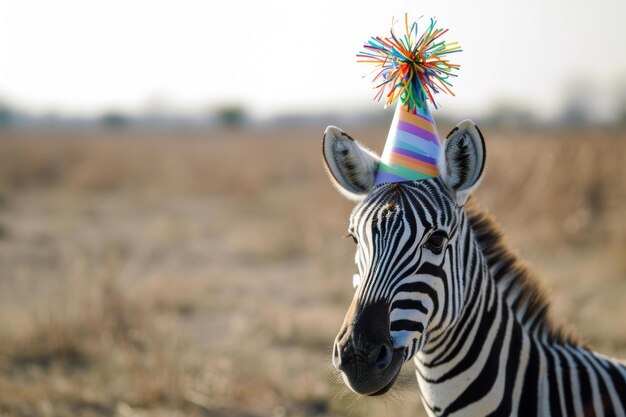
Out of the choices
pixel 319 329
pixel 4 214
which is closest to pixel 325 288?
pixel 319 329

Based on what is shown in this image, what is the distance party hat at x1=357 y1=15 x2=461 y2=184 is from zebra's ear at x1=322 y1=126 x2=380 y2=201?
0.06 metres

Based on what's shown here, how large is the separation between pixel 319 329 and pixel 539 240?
490 cm

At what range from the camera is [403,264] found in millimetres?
2107

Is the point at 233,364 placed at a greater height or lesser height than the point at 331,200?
lesser

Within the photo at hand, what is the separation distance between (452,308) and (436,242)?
26 centimetres

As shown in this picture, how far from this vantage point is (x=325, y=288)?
8070 mm

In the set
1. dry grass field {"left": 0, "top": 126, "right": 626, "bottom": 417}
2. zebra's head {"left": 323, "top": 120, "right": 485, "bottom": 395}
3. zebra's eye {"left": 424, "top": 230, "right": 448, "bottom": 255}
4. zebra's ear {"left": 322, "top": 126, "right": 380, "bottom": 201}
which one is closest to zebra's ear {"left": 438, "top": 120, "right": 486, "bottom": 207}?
zebra's head {"left": 323, "top": 120, "right": 485, "bottom": 395}

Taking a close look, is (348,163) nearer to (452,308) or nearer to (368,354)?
(452,308)

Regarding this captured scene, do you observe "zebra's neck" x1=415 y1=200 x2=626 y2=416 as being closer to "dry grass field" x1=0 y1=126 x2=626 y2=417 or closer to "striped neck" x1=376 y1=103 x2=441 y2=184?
"dry grass field" x1=0 y1=126 x2=626 y2=417

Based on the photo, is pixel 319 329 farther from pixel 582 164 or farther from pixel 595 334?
pixel 582 164

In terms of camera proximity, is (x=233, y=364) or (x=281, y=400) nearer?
(x=281, y=400)

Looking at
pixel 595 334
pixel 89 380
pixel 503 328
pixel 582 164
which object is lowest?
pixel 89 380

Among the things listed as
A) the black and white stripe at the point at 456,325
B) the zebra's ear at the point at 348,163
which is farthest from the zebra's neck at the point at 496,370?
the zebra's ear at the point at 348,163

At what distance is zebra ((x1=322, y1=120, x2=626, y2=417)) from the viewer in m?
2.06
